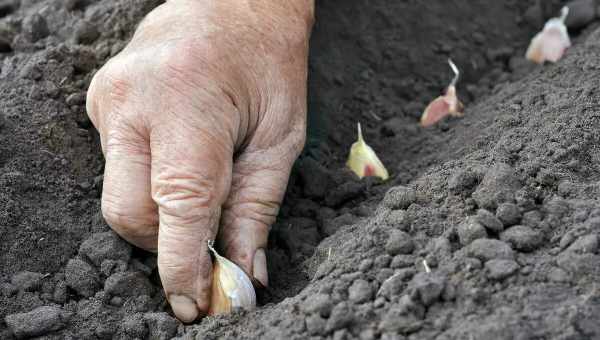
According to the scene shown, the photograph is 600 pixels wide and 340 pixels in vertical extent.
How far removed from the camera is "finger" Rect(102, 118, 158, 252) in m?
2.00

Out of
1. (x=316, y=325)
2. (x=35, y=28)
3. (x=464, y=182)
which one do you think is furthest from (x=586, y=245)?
(x=35, y=28)

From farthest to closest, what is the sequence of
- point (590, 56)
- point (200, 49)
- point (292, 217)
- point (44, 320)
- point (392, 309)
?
point (590, 56)
point (292, 217)
point (200, 49)
point (44, 320)
point (392, 309)

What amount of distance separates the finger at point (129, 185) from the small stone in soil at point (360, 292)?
60 centimetres

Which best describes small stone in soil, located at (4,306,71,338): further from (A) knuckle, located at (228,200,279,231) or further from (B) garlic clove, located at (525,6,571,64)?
(B) garlic clove, located at (525,6,571,64)

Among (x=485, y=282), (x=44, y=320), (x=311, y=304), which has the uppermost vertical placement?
(x=485, y=282)

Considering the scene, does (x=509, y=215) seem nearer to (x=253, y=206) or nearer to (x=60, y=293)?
(x=253, y=206)

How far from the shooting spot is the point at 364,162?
2.64m

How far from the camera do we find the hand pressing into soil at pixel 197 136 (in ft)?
6.35

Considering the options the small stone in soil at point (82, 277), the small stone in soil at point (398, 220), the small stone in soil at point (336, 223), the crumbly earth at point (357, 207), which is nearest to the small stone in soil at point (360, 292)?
the crumbly earth at point (357, 207)

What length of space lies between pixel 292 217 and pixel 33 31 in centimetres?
118

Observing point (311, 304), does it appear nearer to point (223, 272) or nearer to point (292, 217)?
point (223, 272)

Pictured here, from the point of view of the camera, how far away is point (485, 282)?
5.39ft

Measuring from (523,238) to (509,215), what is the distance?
3.4 inches

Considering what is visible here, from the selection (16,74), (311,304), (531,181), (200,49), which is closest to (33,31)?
(16,74)
